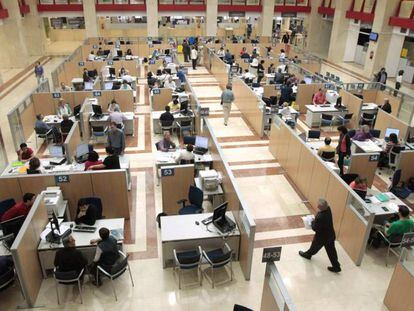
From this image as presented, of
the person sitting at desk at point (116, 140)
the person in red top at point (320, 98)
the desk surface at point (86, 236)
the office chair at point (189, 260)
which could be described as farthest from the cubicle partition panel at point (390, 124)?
the desk surface at point (86, 236)

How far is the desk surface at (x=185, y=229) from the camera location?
6374 millimetres

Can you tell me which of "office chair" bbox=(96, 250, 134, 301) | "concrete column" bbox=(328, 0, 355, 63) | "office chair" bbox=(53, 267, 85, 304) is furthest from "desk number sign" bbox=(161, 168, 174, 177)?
"concrete column" bbox=(328, 0, 355, 63)

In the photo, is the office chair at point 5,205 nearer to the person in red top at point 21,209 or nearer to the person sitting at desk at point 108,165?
the person in red top at point 21,209

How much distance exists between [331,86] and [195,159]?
322 inches

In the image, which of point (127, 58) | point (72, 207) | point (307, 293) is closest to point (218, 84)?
point (127, 58)

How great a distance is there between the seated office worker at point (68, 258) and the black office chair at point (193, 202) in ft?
7.60

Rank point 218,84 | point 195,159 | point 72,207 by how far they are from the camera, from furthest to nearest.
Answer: point 218,84
point 195,159
point 72,207

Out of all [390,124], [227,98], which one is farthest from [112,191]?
[390,124]

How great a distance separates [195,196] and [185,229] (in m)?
1.06

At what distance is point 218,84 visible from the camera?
19.0 metres

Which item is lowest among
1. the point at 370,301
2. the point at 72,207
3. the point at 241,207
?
the point at 370,301

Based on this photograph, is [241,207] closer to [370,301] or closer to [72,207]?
[370,301]

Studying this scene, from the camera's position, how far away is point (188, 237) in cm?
636

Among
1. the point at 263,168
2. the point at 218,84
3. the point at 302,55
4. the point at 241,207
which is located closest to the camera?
the point at 241,207
